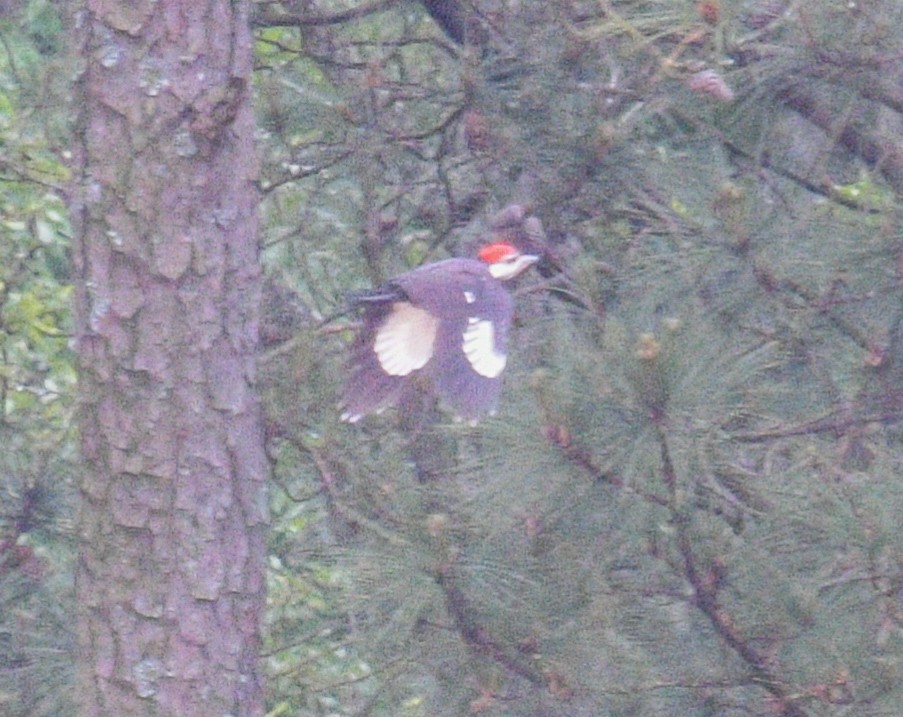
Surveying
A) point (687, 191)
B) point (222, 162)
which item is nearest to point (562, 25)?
point (687, 191)

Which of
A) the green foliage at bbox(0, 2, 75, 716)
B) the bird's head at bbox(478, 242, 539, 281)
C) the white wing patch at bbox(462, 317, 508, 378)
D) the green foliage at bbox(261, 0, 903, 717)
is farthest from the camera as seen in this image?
the green foliage at bbox(0, 2, 75, 716)

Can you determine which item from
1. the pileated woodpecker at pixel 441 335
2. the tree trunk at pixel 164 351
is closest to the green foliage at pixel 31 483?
the tree trunk at pixel 164 351

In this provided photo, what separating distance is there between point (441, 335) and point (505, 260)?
0.40ft

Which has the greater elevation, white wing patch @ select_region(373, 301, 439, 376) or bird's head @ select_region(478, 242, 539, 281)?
bird's head @ select_region(478, 242, 539, 281)

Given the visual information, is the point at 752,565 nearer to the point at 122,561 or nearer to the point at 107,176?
the point at 122,561

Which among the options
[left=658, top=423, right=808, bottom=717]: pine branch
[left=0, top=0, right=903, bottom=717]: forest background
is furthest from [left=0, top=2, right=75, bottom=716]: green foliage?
[left=658, top=423, right=808, bottom=717]: pine branch

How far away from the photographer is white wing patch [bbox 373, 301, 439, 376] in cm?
195

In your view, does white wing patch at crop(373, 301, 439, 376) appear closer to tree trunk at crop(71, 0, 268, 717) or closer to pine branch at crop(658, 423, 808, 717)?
tree trunk at crop(71, 0, 268, 717)

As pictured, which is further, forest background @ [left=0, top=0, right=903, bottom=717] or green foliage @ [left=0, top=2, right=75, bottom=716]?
green foliage @ [left=0, top=2, right=75, bottom=716]

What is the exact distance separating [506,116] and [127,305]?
63 cm

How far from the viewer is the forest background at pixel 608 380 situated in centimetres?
169

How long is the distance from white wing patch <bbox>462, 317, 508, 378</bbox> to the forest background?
0.06 metres

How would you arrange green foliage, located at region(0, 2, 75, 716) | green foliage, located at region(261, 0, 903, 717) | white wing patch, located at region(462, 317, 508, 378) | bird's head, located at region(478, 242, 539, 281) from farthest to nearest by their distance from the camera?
green foliage, located at region(0, 2, 75, 716) → bird's head, located at region(478, 242, 539, 281) → white wing patch, located at region(462, 317, 508, 378) → green foliage, located at region(261, 0, 903, 717)

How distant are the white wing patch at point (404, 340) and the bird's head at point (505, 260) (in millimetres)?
100
